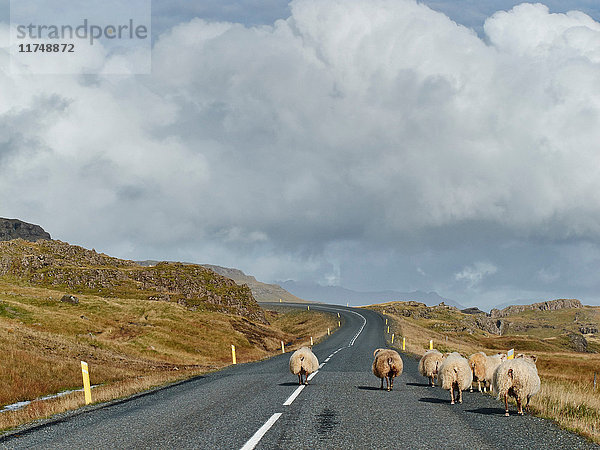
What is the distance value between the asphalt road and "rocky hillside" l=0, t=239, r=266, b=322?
267 ft

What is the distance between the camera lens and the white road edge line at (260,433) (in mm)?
8697

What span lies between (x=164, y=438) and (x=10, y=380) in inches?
719

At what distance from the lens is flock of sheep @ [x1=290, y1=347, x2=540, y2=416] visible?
39.2 feet

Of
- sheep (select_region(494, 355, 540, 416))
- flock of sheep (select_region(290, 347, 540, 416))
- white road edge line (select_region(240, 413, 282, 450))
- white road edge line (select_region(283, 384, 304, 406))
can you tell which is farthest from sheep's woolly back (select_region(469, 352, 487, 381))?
white road edge line (select_region(240, 413, 282, 450))

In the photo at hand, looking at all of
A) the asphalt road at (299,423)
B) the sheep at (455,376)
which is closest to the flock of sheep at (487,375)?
the sheep at (455,376)

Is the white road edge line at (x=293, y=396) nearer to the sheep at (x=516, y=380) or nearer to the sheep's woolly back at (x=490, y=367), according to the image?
the sheep at (x=516, y=380)

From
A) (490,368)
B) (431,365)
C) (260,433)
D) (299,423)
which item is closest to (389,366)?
(431,365)

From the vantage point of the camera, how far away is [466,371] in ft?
48.6

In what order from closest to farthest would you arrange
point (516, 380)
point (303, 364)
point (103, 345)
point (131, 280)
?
point (516, 380), point (303, 364), point (103, 345), point (131, 280)

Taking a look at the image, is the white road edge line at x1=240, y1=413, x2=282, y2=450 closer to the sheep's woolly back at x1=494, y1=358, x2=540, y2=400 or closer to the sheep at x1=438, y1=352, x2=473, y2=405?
the sheep's woolly back at x1=494, y1=358, x2=540, y2=400

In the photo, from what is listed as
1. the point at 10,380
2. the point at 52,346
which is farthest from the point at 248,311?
the point at 10,380

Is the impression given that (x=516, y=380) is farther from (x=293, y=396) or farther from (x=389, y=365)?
(x=293, y=396)

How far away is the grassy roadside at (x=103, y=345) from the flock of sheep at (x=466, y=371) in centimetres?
950

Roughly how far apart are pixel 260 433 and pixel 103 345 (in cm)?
3961
